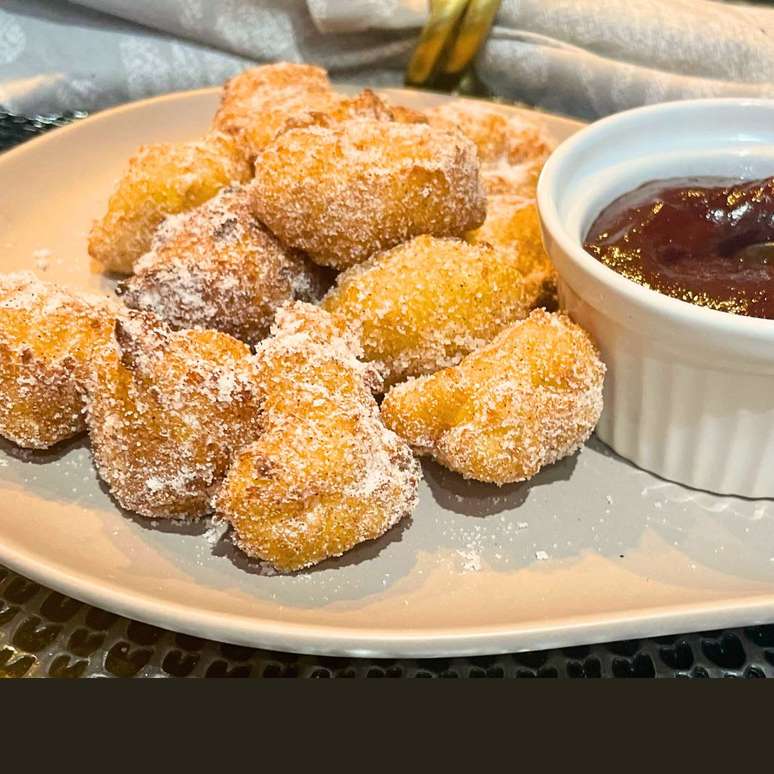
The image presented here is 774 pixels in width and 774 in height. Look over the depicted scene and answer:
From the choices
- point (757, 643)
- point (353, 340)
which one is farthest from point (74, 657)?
point (757, 643)

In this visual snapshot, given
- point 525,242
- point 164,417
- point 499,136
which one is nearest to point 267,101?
point 499,136

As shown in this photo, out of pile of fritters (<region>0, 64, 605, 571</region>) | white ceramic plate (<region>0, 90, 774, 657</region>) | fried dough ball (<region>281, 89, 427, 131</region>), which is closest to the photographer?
white ceramic plate (<region>0, 90, 774, 657</region>)

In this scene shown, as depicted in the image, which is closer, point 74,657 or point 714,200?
point 74,657

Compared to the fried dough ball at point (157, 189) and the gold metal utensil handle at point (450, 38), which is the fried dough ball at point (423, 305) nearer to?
the fried dough ball at point (157, 189)

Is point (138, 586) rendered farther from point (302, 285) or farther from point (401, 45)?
point (401, 45)

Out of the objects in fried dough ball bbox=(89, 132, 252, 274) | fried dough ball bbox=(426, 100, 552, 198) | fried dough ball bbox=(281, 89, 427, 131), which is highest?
fried dough ball bbox=(281, 89, 427, 131)

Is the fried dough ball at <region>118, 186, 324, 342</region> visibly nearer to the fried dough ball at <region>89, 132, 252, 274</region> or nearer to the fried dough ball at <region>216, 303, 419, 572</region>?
the fried dough ball at <region>89, 132, 252, 274</region>

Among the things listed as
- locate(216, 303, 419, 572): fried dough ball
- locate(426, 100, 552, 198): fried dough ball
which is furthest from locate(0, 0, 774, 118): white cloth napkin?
locate(216, 303, 419, 572): fried dough ball
